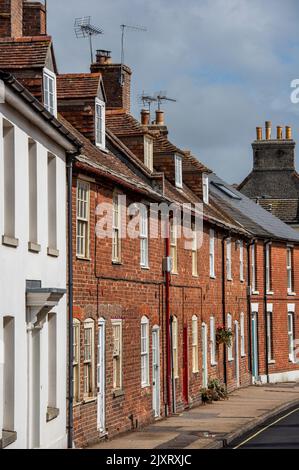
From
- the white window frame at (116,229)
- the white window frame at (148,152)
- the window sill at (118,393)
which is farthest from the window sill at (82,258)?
the white window frame at (148,152)

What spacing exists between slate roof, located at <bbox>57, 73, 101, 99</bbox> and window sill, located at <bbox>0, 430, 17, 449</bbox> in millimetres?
11283

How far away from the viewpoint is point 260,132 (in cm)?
6650

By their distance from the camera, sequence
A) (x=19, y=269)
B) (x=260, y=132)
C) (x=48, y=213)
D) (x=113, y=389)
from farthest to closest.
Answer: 1. (x=260, y=132)
2. (x=113, y=389)
3. (x=48, y=213)
4. (x=19, y=269)

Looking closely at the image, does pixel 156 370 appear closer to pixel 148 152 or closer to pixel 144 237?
pixel 144 237

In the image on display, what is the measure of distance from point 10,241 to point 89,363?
655 centimetres

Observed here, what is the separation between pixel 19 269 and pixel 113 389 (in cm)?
766

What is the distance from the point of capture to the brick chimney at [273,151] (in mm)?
65438

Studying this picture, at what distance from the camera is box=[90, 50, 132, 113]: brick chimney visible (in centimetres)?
3697

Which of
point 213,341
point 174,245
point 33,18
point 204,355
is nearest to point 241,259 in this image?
point 213,341

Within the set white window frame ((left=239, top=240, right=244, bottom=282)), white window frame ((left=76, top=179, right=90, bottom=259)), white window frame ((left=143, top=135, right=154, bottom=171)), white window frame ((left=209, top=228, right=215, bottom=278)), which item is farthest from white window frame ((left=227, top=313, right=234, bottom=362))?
white window frame ((left=76, top=179, right=90, bottom=259))

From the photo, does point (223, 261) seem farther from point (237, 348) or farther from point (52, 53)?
point (52, 53)

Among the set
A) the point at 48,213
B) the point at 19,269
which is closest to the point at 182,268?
the point at 48,213

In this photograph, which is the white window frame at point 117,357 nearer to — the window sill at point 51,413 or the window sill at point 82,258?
the window sill at point 82,258

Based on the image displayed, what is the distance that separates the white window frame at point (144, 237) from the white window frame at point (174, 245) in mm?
2831
